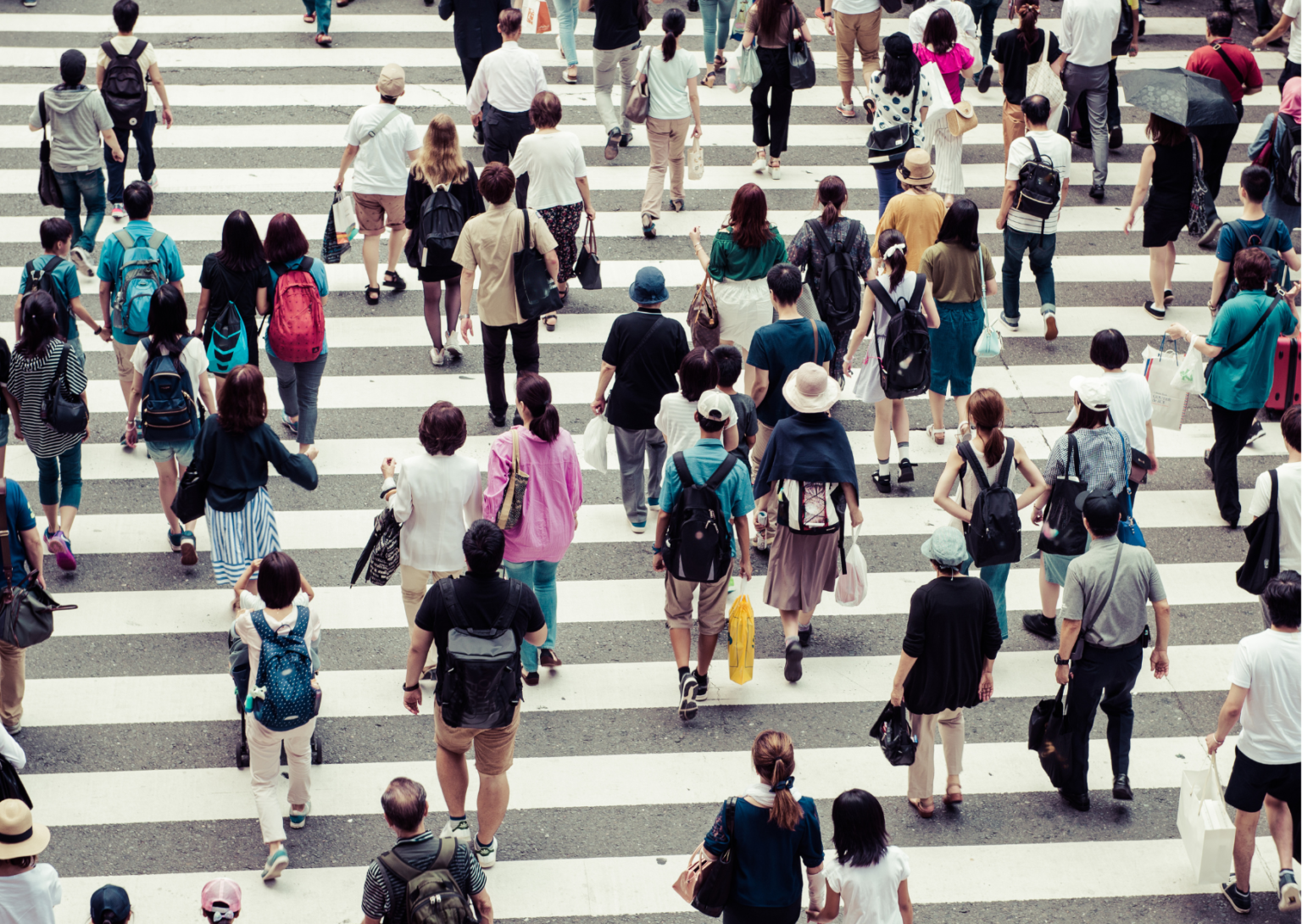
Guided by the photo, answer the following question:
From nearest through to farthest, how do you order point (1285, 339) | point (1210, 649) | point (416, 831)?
point (416, 831)
point (1210, 649)
point (1285, 339)

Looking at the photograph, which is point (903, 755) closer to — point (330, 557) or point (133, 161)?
point (330, 557)

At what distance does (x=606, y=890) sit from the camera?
7078 mm

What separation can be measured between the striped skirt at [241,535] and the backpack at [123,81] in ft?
18.5

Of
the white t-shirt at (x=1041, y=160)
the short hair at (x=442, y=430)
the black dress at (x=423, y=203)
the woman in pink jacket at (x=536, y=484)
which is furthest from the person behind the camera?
the white t-shirt at (x=1041, y=160)

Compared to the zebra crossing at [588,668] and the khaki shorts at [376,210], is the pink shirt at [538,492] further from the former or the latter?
the khaki shorts at [376,210]

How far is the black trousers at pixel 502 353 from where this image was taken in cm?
1016

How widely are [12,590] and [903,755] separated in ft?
14.8

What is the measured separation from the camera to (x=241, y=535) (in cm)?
808

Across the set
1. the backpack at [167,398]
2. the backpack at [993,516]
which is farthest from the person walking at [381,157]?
the backpack at [993,516]

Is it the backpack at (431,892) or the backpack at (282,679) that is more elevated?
the backpack at (282,679)

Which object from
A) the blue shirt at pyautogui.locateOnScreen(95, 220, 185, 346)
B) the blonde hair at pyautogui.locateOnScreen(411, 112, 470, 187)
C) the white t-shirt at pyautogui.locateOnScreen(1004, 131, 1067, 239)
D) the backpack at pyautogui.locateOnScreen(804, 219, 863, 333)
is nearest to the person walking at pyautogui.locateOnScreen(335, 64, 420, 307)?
the blonde hair at pyautogui.locateOnScreen(411, 112, 470, 187)

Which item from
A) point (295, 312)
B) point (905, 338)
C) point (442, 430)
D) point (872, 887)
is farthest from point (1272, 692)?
point (295, 312)

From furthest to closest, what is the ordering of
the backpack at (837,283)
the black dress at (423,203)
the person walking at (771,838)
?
the black dress at (423,203) → the backpack at (837,283) → the person walking at (771,838)

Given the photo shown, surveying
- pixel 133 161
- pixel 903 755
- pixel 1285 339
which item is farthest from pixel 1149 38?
pixel 903 755
